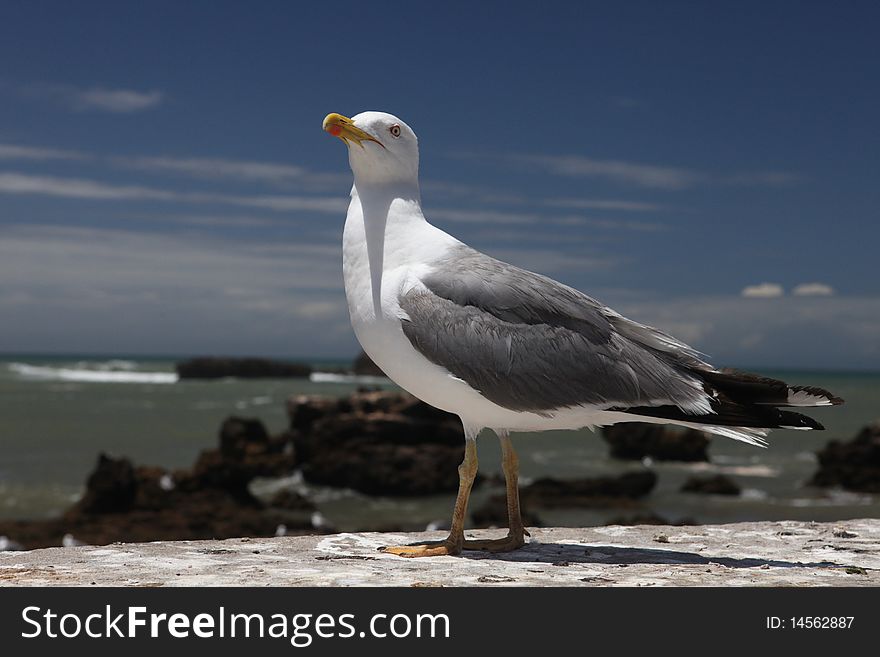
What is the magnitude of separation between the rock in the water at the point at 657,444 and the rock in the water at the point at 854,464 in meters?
3.69

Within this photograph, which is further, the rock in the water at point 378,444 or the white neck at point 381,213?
the rock in the water at point 378,444

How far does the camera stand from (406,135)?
6262 millimetres

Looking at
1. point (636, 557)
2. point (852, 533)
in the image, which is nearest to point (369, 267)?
point (636, 557)

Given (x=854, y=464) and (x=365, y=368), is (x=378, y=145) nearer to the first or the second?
(x=854, y=464)

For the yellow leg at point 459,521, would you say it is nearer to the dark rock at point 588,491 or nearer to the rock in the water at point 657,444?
the dark rock at point 588,491

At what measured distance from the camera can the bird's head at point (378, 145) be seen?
20.0 ft

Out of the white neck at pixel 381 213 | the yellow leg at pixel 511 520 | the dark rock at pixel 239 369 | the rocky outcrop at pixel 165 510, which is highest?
the dark rock at pixel 239 369

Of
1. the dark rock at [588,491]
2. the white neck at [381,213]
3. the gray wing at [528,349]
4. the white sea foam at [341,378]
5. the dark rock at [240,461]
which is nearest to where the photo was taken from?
the gray wing at [528,349]

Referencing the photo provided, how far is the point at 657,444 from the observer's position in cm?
2683

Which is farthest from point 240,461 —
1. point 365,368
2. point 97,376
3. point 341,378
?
point 97,376

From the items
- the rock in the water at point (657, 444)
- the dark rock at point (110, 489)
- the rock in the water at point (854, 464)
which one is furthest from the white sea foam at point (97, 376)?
the rock in the water at point (854, 464)

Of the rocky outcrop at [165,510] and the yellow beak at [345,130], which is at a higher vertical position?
the yellow beak at [345,130]

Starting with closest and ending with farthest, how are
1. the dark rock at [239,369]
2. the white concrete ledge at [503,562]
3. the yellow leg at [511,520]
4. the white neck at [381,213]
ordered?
1. the white concrete ledge at [503,562]
2. the white neck at [381,213]
3. the yellow leg at [511,520]
4. the dark rock at [239,369]

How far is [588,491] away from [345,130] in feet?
49.9
